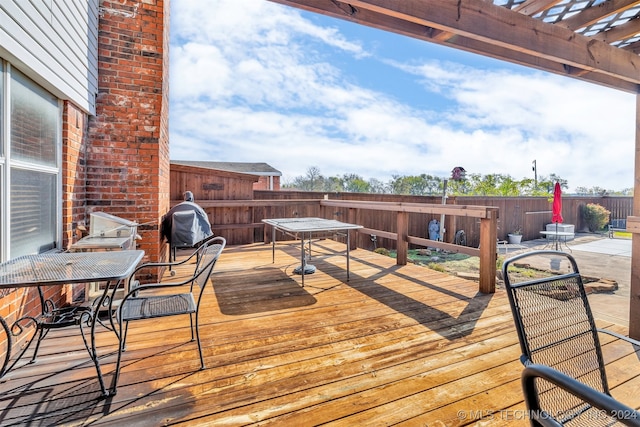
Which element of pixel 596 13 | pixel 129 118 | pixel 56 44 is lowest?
pixel 129 118

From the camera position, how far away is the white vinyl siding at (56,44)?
1.88 m

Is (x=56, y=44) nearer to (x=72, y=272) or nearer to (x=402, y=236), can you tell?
(x=72, y=272)

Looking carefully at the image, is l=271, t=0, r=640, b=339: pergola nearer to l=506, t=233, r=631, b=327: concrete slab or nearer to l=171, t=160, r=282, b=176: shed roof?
l=506, t=233, r=631, b=327: concrete slab

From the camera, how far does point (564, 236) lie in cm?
1187

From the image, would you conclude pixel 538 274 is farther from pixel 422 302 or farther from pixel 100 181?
pixel 100 181

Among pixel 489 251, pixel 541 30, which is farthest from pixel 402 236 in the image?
pixel 541 30

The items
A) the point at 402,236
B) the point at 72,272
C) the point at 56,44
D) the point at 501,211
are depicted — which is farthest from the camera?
the point at 501,211

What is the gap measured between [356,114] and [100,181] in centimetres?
1607

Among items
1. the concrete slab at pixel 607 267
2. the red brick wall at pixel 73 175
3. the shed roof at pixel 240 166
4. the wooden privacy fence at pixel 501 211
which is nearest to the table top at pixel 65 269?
the red brick wall at pixel 73 175

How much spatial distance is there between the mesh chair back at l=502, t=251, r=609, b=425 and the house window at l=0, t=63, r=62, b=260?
2.91 metres

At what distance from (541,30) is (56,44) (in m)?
3.85

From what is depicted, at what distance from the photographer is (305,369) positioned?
1948 millimetres

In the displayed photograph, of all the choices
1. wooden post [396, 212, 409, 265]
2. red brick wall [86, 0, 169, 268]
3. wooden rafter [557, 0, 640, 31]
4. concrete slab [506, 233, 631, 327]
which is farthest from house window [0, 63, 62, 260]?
concrete slab [506, 233, 631, 327]

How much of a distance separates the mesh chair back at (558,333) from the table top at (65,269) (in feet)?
6.08
